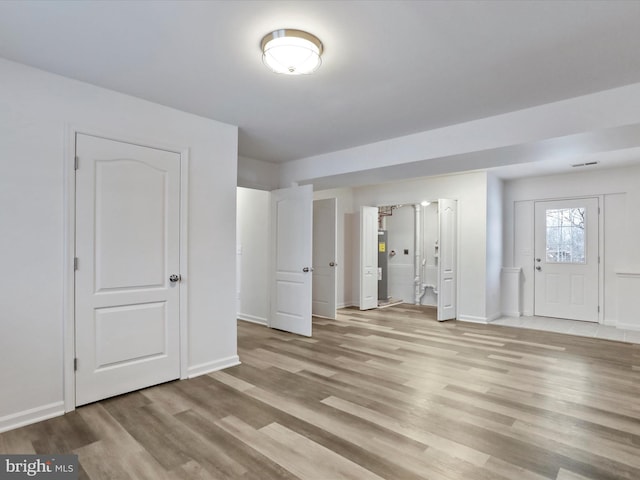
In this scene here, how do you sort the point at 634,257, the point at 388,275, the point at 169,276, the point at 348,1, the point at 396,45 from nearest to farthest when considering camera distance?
the point at 348,1, the point at 396,45, the point at 169,276, the point at 634,257, the point at 388,275

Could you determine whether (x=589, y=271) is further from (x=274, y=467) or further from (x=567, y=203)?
(x=274, y=467)

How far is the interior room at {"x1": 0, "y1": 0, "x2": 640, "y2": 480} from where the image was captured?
2.10 meters

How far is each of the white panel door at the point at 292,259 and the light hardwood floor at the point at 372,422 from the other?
975mm

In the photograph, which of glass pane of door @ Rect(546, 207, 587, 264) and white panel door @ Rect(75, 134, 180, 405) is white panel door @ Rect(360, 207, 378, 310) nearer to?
glass pane of door @ Rect(546, 207, 587, 264)

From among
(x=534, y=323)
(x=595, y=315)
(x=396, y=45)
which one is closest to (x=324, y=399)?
(x=396, y=45)

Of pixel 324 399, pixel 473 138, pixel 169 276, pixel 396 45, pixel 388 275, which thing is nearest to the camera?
pixel 396 45

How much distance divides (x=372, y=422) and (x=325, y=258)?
4.20 m

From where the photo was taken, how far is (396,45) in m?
2.31

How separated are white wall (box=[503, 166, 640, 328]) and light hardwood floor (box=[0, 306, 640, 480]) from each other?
202cm

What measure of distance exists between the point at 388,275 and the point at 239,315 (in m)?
3.87

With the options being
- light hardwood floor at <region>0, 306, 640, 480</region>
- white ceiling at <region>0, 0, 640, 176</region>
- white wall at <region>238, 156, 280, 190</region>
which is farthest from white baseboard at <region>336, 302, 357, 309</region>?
white ceiling at <region>0, 0, 640, 176</region>

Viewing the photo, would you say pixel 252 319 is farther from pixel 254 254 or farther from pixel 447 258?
pixel 447 258

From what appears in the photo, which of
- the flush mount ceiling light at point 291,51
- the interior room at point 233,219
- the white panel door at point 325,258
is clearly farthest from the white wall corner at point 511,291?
the flush mount ceiling light at point 291,51

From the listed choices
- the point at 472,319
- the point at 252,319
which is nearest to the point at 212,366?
the point at 252,319
